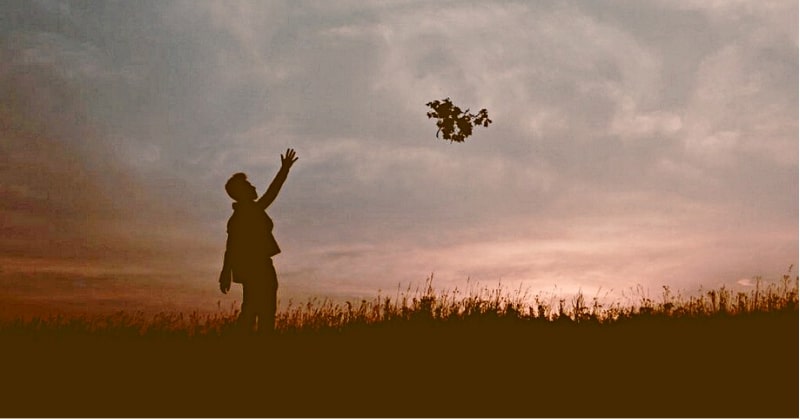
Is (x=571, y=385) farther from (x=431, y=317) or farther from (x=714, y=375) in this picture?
(x=431, y=317)

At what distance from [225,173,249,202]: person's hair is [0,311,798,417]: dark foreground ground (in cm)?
220

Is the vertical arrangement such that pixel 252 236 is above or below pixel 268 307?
above

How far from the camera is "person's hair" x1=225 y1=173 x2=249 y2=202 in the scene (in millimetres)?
11969

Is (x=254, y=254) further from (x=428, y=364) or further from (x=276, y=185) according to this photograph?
(x=428, y=364)

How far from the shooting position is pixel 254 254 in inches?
464

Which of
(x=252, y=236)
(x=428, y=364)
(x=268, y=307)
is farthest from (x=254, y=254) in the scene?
(x=428, y=364)

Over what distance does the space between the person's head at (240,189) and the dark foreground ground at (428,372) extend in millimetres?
2178

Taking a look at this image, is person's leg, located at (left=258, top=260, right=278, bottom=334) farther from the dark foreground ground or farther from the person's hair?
the person's hair

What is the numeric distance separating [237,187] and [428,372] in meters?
4.40

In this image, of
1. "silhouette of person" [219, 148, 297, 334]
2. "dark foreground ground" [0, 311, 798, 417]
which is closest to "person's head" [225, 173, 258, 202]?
"silhouette of person" [219, 148, 297, 334]

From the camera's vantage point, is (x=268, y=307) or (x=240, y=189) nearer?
(x=268, y=307)

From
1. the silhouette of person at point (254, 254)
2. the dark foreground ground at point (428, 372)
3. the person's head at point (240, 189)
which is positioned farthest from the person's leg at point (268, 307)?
the person's head at point (240, 189)

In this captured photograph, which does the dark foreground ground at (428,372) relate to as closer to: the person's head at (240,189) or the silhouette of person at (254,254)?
the silhouette of person at (254,254)

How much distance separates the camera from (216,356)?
1053cm
